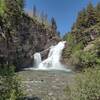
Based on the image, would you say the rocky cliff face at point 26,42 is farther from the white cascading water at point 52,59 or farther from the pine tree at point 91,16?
the pine tree at point 91,16

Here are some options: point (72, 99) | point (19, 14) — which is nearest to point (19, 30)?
point (19, 14)

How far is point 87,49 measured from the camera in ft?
215

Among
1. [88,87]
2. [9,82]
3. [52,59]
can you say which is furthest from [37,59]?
[9,82]

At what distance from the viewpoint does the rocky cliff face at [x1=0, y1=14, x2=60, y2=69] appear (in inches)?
2655

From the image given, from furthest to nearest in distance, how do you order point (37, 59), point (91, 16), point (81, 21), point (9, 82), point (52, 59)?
point (52, 59) → point (37, 59) → point (81, 21) → point (91, 16) → point (9, 82)

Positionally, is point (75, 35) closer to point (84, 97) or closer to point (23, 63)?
point (23, 63)

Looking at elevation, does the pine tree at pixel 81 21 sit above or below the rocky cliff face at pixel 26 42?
above

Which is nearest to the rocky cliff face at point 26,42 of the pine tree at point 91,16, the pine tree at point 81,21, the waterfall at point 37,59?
the waterfall at point 37,59

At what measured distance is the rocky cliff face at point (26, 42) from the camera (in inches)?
2655

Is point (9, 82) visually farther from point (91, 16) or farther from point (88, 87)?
point (91, 16)

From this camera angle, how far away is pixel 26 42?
75.8 metres

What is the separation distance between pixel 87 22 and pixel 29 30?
15.0 metres

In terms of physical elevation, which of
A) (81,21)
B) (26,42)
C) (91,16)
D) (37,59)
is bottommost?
(37,59)

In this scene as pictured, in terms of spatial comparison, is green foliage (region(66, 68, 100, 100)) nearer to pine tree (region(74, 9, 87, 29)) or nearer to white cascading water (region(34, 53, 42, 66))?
pine tree (region(74, 9, 87, 29))
